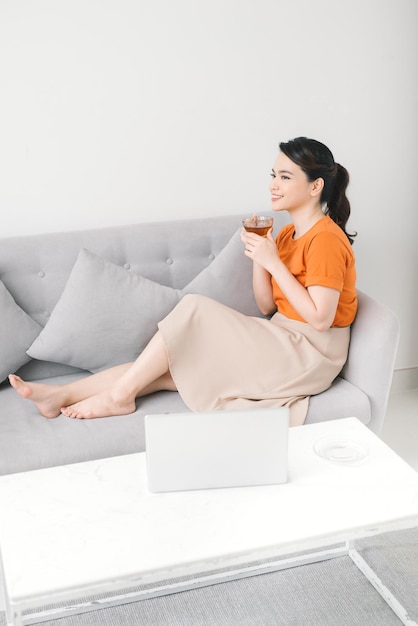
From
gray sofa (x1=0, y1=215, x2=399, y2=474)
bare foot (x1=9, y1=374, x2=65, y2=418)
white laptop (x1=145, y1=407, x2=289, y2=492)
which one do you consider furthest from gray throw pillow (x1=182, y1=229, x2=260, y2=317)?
white laptop (x1=145, y1=407, x2=289, y2=492)

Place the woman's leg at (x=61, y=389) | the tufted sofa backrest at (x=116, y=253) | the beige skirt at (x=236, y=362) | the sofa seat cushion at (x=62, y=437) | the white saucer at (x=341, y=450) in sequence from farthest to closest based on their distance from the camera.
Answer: the tufted sofa backrest at (x=116, y=253) → the beige skirt at (x=236, y=362) → the woman's leg at (x=61, y=389) → the sofa seat cushion at (x=62, y=437) → the white saucer at (x=341, y=450)

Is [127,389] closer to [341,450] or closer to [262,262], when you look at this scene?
[262,262]

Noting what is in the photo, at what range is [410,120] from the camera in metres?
3.37

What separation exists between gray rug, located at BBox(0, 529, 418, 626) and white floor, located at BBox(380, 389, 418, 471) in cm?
70

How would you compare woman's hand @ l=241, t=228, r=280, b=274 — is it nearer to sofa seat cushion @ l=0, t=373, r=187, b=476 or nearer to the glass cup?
the glass cup

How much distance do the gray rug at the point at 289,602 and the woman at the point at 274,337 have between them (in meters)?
0.48

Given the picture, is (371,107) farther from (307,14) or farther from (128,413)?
(128,413)

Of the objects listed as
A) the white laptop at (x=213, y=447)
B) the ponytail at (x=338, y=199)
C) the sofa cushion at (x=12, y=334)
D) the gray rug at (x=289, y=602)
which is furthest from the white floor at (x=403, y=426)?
the sofa cushion at (x=12, y=334)

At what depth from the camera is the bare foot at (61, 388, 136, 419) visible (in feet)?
8.03

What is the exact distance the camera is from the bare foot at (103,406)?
245cm

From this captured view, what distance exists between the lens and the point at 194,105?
10.00ft

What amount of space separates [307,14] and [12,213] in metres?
1.40

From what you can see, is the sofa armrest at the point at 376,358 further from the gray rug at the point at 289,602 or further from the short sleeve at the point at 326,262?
the gray rug at the point at 289,602

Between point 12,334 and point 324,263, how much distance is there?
1069mm
